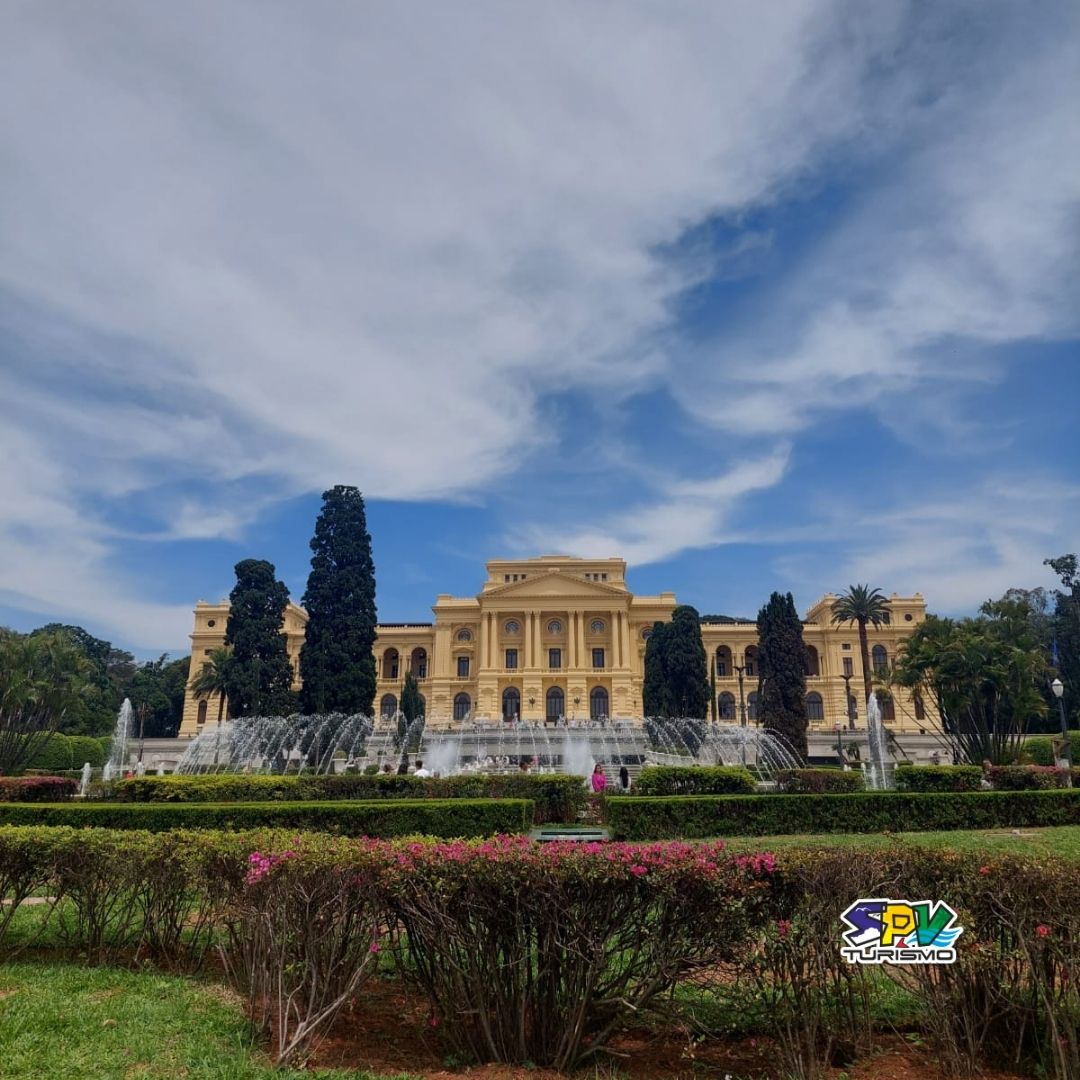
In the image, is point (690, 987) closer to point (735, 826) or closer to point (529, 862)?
point (529, 862)

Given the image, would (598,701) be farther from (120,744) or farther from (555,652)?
(120,744)

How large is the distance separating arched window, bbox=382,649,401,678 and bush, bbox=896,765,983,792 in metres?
57.4

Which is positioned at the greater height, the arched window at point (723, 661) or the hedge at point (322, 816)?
the arched window at point (723, 661)

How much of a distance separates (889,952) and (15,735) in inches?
1610

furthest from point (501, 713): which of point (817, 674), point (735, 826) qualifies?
point (735, 826)

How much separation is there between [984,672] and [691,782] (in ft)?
65.5

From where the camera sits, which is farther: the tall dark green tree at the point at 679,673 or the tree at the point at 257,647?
the tall dark green tree at the point at 679,673

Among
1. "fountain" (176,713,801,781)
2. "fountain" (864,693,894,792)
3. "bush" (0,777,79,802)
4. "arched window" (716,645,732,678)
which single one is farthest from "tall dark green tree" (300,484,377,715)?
"arched window" (716,645,732,678)

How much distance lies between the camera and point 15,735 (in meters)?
37.1

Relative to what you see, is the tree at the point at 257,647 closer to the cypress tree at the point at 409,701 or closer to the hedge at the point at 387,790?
the cypress tree at the point at 409,701

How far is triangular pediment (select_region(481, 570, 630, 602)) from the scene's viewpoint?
68.3m

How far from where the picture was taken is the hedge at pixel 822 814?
16.0 metres

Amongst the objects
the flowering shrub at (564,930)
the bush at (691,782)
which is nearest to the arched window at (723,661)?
the bush at (691,782)

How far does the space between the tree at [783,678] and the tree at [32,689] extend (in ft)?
103
